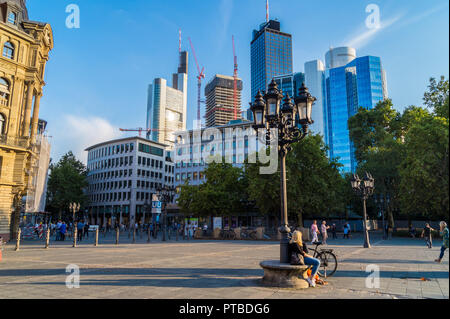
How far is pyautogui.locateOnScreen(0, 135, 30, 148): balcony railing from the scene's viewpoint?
2632cm

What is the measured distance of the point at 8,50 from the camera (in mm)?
27812

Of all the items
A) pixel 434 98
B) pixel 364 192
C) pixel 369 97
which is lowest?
pixel 364 192

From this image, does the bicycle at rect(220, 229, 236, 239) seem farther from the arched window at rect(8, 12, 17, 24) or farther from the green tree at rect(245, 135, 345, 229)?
the arched window at rect(8, 12, 17, 24)

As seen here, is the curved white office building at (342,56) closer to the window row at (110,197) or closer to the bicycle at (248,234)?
the window row at (110,197)

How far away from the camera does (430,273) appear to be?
9.32 metres

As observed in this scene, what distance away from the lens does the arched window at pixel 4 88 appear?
27016 millimetres

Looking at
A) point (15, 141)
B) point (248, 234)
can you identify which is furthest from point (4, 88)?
point (248, 234)

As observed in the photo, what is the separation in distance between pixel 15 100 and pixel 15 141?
397 centimetres

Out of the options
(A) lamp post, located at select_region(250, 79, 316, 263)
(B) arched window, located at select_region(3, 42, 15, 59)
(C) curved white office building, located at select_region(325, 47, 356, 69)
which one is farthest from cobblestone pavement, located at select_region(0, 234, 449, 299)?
(C) curved white office building, located at select_region(325, 47, 356, 69)

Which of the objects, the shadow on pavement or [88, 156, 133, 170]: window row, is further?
[88, 156, 133, 170]: window row

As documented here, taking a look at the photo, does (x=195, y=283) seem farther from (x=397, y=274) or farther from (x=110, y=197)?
(x=110, y=197)
